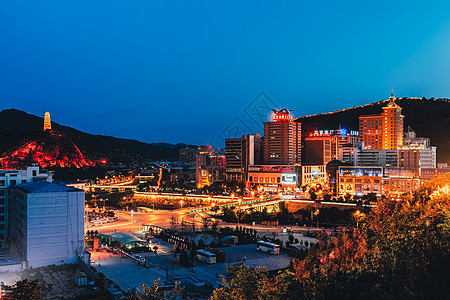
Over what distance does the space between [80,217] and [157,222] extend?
13248 millimetres

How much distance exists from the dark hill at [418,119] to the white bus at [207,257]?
201 feet

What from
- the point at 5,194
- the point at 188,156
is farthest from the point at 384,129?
the point at 188,156

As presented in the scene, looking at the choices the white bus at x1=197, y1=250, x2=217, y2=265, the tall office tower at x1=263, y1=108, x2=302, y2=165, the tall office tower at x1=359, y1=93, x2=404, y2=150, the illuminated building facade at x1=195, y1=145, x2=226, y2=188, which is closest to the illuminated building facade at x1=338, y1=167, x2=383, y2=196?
the tall office tower at x1=263, y1=108, x2=302, y2=165

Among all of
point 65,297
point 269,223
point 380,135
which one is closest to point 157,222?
point 269,223

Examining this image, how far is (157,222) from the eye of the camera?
104 feet

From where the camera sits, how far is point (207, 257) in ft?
61.1

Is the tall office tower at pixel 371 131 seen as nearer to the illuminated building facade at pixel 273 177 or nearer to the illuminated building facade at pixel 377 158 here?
the illuminated building facade at pixel 377 158

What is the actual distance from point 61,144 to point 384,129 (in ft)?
202

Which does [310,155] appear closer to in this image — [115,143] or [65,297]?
[65,297]

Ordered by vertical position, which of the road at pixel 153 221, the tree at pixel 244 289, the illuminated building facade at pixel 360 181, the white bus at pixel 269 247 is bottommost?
the road at pixel 153 221

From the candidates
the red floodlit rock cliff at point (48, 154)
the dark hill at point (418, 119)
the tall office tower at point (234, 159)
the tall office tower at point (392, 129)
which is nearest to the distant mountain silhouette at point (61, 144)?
the red floodlit rock cliff at point (48, 154)

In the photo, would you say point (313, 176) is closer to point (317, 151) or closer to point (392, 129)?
point (317, 151)

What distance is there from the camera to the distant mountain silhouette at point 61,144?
77894 millimetres

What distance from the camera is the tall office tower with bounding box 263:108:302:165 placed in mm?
59875
